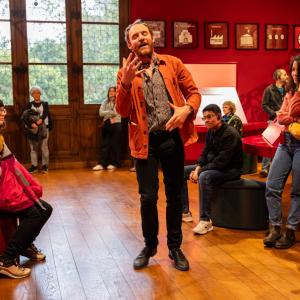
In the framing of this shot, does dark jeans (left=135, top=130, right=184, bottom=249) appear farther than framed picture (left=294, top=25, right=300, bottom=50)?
No

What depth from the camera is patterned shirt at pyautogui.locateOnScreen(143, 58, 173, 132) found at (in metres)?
2.60

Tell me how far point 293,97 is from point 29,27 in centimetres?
464

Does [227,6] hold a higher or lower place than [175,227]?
higher

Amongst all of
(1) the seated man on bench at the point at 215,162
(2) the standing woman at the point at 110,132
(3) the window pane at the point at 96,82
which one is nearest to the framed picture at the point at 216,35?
(3) the window pane at the point at 96,82

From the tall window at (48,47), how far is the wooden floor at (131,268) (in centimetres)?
301

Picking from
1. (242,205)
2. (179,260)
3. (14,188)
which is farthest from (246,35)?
(14,188)

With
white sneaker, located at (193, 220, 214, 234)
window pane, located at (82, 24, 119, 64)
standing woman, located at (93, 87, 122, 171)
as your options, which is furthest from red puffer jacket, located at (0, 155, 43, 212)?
window pane, located at (82, 24, 119, 64)

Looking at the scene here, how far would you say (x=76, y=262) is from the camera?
294 cm

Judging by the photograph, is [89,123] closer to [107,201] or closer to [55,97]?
[55,97]

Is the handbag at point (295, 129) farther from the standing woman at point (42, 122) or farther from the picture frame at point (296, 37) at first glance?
the picture frame at point (296, 37)

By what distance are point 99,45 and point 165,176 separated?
179 inches

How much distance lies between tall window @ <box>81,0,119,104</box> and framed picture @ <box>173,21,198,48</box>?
0.87m

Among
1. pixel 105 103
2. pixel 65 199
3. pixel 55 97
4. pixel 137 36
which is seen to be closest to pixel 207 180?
pixel 137 36

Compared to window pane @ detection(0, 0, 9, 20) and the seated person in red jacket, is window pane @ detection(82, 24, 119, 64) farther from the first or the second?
the seated person in red jacket
